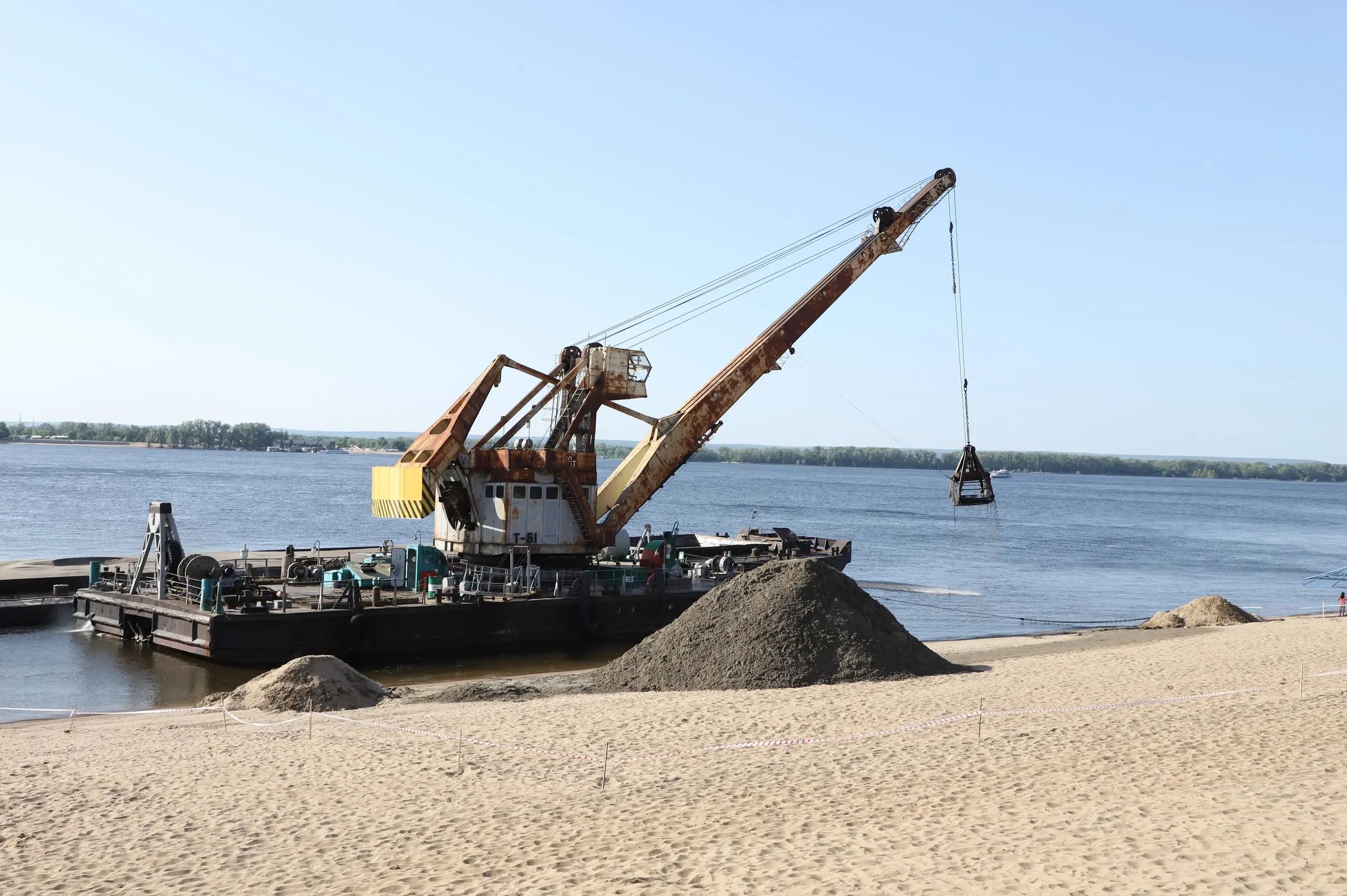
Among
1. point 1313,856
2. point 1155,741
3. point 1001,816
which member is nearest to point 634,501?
point 1155,741

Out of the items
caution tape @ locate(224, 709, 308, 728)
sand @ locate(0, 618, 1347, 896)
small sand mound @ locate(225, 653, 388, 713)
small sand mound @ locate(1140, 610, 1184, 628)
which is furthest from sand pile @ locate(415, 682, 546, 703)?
small sand mound @ locate(1140, 610, 1184, 628)

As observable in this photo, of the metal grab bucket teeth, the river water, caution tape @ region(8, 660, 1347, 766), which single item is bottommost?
the river water

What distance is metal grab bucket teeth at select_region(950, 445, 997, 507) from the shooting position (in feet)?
95.0

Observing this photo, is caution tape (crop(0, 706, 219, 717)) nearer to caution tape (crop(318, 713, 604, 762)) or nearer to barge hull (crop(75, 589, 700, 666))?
barge hull (crop(75, 589, 700, 666))

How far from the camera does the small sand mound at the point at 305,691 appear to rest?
19484mm

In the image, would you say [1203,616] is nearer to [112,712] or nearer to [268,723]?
[268,723]

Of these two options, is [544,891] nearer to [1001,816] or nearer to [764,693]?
[1001,816]

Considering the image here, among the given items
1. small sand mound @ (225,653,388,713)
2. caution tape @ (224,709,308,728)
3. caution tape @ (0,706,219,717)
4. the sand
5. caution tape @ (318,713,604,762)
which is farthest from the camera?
caution tape @ (0,706,219,717)

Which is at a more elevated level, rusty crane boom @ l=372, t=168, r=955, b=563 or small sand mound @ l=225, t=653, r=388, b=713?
rusty crane boom @ l=372, t=168, r=955, b=563

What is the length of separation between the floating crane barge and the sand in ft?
27.7

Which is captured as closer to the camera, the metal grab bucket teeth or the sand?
the sand

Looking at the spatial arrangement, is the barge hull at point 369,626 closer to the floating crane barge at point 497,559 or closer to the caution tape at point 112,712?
the floating crane barge at point 497,559

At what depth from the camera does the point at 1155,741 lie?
15.0 m

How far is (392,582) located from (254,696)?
38.2 feet
